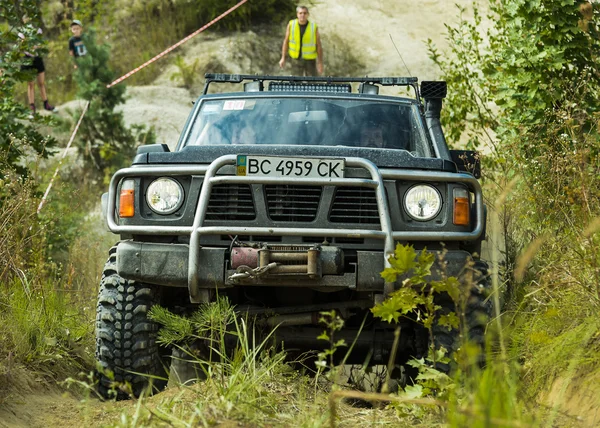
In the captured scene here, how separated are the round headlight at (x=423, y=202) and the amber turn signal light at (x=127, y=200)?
4.73 feet

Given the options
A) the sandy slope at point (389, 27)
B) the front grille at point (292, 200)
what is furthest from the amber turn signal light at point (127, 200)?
the sandy slope at point (389, 27)

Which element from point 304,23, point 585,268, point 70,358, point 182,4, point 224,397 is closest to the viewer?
point 224,397

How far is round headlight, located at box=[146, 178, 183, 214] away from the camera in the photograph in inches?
188

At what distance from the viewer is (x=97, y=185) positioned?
46.8ft

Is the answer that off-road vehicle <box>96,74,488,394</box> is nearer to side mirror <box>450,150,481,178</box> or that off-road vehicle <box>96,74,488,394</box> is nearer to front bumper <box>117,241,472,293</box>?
front bumper <box>117,241,472,293</box>

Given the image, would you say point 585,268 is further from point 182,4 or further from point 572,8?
point 182,4

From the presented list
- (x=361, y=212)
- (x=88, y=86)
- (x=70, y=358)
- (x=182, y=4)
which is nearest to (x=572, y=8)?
(x=361, y=212)

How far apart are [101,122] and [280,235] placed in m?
10.1

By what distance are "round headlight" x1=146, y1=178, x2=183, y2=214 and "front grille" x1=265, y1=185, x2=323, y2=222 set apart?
1.61 feet

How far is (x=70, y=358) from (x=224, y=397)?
2247mm

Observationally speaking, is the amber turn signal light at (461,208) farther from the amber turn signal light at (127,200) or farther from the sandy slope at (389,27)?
the sandy slope at (389,27)

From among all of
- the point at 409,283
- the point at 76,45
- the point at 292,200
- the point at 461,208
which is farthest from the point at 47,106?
the point at 409,283

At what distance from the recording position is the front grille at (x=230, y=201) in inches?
183

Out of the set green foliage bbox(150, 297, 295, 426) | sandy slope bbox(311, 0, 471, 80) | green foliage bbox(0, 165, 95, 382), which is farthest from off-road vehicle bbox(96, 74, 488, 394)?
sandy slope bbox(311, 0, 471, 80)
